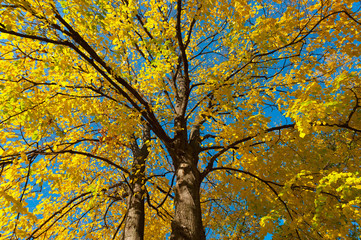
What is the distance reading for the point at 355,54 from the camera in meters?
3.06

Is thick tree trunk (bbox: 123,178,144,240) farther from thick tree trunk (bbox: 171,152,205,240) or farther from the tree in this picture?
thick tree trunk (bbox: 171,152,205,240)

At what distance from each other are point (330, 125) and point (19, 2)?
3702 mm

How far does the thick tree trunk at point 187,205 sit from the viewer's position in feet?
7.83

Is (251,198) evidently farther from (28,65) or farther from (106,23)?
(28,65)

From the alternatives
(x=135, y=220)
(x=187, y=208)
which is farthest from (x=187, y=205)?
(x=135, y=220)

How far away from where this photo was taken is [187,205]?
2670mm

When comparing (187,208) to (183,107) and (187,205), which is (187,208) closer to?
(187,205)

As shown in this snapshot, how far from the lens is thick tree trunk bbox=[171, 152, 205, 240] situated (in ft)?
7.83

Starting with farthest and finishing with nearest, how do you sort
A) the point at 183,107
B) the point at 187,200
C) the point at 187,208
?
the point at 183,107 < the point at 187,200 < the point at 187,208

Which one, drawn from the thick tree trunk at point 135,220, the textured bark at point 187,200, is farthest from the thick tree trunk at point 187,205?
the thick tree trunk at point 135,220

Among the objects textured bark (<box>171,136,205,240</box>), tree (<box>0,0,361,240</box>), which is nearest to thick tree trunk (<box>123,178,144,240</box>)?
tree (<box>0,0,361,240</box>)

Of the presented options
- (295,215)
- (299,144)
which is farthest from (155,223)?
(299,144)

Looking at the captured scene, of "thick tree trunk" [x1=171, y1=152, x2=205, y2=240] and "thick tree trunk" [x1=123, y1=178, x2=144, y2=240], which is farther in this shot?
"thick tree trunk" [x1=123, y1=178, x2=144, y2=240]

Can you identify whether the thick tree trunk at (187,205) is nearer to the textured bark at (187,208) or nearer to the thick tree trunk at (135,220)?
the textured bark at (187,208)
